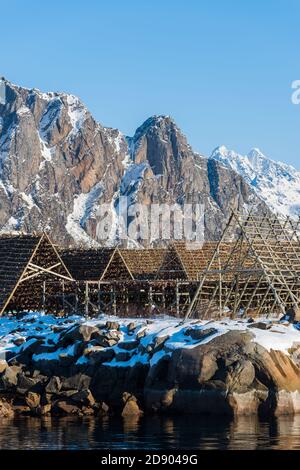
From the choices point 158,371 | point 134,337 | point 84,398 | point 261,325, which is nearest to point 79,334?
point 134,337

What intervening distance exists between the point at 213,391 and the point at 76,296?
67.4 feet

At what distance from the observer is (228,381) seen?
30.2m

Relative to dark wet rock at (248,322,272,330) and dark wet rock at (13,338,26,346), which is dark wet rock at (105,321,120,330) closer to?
dark wet rock at (13,338,26,346)

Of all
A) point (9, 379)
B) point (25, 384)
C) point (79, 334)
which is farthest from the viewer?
point (79, 334)

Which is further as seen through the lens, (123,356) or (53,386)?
(123,356)

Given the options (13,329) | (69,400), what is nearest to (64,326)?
(13,329)

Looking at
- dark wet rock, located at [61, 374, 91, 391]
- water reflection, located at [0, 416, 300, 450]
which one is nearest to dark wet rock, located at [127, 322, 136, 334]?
dark wet rock, located at [61, 374, 91, 391]

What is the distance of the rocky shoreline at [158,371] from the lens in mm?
30266

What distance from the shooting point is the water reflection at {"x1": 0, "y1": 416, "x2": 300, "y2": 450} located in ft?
80.5

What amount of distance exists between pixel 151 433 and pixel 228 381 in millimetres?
4373

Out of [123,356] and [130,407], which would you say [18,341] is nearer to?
[123,356]

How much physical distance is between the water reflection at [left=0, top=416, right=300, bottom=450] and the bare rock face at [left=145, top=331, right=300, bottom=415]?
728mm

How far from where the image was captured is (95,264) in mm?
56500

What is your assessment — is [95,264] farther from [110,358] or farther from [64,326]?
[110,358]
